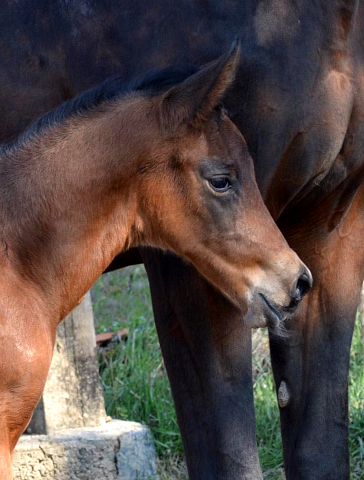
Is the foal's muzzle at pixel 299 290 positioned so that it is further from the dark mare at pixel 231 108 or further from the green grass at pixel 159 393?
the green grass at pixel 159 393

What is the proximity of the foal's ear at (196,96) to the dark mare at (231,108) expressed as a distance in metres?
0.26

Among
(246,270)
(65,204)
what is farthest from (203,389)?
(65,204)

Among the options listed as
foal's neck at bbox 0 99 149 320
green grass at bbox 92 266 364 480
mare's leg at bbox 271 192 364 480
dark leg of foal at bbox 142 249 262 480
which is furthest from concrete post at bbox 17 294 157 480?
foal's neck at bbox 0 99 149 320

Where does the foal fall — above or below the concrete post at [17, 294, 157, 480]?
above

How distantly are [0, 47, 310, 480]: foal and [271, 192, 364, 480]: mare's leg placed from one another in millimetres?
850

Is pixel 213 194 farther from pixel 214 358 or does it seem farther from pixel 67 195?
pixel 214 358

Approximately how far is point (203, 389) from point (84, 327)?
1184 millimetres

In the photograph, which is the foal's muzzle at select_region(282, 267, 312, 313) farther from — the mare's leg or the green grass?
the green grass

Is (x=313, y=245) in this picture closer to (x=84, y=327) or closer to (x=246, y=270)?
(x=246, y=270)

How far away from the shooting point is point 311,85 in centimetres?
340

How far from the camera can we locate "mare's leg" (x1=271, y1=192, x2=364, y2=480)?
3955 millimetres

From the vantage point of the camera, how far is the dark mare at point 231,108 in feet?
11.1

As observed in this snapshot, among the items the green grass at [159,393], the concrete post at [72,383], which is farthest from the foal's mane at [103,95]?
the green grass at [159,393]

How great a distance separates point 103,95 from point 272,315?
823 mm
